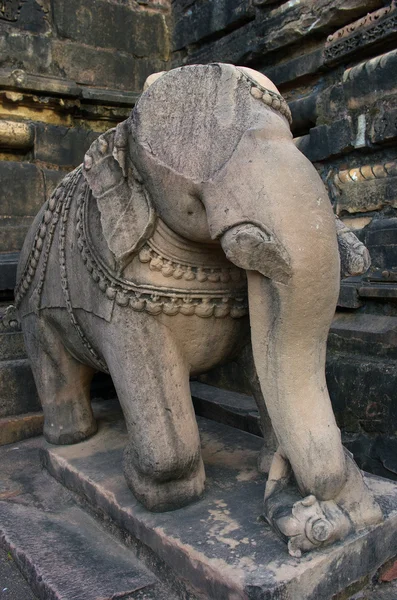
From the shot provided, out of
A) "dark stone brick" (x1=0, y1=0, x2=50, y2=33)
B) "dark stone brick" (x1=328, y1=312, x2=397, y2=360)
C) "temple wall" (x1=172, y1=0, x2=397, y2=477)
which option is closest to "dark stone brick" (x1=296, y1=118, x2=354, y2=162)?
"temple wall" (x1=172, y1=0, x2=397, y2=477)

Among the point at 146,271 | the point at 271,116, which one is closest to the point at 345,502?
the point at 146,271

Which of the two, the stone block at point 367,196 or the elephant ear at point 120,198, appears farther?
the stone block at point 367,196

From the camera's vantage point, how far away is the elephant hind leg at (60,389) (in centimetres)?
216

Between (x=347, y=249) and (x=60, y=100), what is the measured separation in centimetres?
246

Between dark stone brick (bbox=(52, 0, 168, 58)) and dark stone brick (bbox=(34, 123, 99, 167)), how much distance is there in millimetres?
466

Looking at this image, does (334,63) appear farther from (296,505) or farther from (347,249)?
(296,505)

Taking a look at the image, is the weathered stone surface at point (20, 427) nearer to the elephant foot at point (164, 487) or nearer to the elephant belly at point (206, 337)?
the elephant foot at point (164, 487)

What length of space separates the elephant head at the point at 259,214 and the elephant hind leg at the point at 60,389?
75 centimetres

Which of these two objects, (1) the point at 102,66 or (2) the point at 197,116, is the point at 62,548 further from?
(1) the point at 102,66

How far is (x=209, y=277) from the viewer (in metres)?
1.60

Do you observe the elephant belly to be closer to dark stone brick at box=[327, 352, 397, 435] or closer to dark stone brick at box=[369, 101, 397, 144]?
dark stone brick at box=[327, 352, 397, 435]

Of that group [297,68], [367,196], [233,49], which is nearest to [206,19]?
[233,49]

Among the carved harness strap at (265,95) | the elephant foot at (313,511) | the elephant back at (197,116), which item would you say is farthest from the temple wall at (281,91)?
the elephant back at (197,116)

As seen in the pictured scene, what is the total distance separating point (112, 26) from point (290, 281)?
2929 mm
